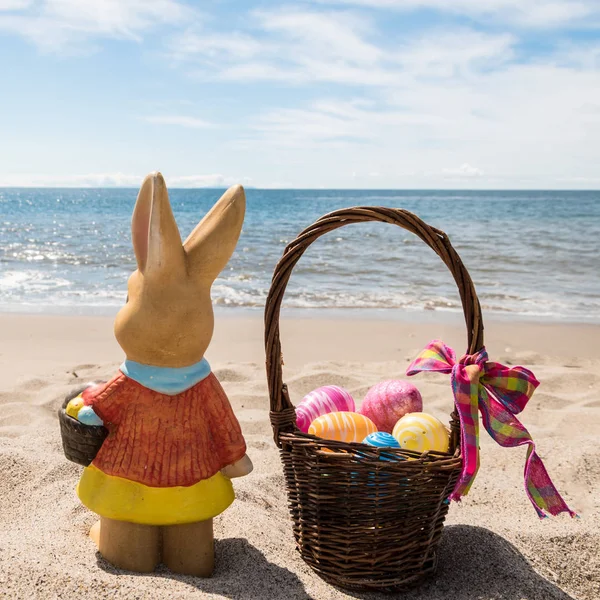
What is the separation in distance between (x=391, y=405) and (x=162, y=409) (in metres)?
1.08

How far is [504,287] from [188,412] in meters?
8.19

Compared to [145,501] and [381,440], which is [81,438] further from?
[381,440]

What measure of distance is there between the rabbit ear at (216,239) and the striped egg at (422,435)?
94 centimetres

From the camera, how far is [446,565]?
8.29ft

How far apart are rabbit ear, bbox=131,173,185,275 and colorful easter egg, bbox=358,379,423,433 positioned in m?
1.14

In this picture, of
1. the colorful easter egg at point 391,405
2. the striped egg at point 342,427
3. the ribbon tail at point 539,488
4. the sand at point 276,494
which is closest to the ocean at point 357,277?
the sand at point 276,494

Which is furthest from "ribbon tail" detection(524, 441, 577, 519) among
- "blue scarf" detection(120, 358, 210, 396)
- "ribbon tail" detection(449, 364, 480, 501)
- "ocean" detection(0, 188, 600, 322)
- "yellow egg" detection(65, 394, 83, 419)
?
"ocean" detection(0, 188, 600, 322)

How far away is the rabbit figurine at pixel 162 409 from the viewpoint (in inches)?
84.1

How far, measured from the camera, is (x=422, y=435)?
8.14 ft

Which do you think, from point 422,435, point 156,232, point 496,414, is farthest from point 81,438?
point 496,414

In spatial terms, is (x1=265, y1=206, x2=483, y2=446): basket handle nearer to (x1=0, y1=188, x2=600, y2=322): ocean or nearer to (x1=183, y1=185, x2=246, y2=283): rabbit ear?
(x1=183, y1=185, x2=246, y2=283): rabbit ear

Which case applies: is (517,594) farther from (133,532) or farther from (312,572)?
(133,532)

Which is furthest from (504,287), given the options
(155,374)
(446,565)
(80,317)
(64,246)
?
(64,246)

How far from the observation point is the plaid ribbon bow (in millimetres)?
2207
